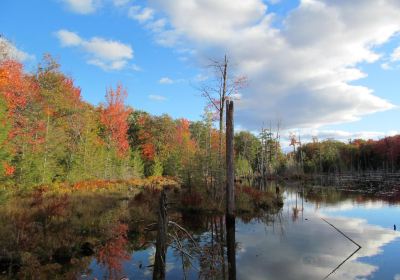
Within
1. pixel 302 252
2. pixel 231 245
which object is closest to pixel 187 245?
pixel 231 245

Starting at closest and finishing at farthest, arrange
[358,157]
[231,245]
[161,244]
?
1. [161,244]
2. [231,245]
3. [358,157]

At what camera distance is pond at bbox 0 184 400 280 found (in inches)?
338

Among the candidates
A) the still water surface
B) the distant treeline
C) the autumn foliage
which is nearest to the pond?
the still water surface

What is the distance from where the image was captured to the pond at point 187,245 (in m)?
8.59

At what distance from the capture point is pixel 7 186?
62.3 ft

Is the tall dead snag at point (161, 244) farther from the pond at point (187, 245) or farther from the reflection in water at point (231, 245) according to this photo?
the reflection in water at point (231, 245)

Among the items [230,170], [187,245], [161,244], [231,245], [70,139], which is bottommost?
[231,245]

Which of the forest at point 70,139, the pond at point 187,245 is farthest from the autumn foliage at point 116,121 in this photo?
the pond at point 187,245

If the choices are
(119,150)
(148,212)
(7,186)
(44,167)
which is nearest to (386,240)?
(148,212)

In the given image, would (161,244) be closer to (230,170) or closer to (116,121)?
(230,170)

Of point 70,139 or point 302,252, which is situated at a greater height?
point 70,139

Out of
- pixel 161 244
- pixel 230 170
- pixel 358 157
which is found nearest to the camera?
pixel 161 244

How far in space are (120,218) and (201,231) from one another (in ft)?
13.0

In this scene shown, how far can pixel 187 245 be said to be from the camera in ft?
27.6
